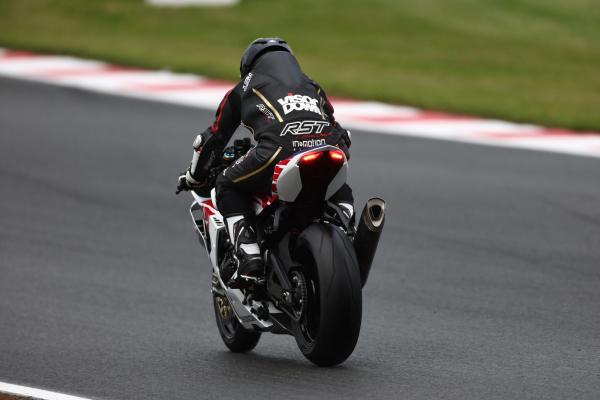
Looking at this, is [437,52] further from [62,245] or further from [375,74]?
[62,245]

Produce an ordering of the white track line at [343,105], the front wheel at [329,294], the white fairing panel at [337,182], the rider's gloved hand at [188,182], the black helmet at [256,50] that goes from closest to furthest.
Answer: the front wheel at [329,294] → the white fairing panel at [337,182] → the black helmet at [256,50] → the rider's gloved hand at [188,182] → the white track line at [343,105]

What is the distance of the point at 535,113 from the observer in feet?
51.4

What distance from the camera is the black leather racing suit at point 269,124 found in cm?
667

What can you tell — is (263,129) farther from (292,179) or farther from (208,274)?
(208,274)

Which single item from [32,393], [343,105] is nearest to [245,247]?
[32,393]

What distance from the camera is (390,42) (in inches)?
775

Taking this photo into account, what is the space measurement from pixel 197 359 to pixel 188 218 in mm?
4511

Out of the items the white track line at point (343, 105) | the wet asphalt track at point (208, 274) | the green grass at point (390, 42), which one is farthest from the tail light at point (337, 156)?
the green grass at point (390, 42)

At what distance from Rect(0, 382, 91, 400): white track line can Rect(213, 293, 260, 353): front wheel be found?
4.40 feet

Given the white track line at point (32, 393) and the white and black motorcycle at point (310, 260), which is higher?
the white and black motorcycle at point (310, 260)

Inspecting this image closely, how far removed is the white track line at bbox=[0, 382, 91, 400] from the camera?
20.7 feet

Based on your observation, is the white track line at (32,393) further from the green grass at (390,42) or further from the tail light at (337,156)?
the green grass at (390,42)

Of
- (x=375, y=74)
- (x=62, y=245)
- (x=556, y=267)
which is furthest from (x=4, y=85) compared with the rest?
(x=556, y=267)

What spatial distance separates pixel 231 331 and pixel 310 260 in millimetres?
1215
